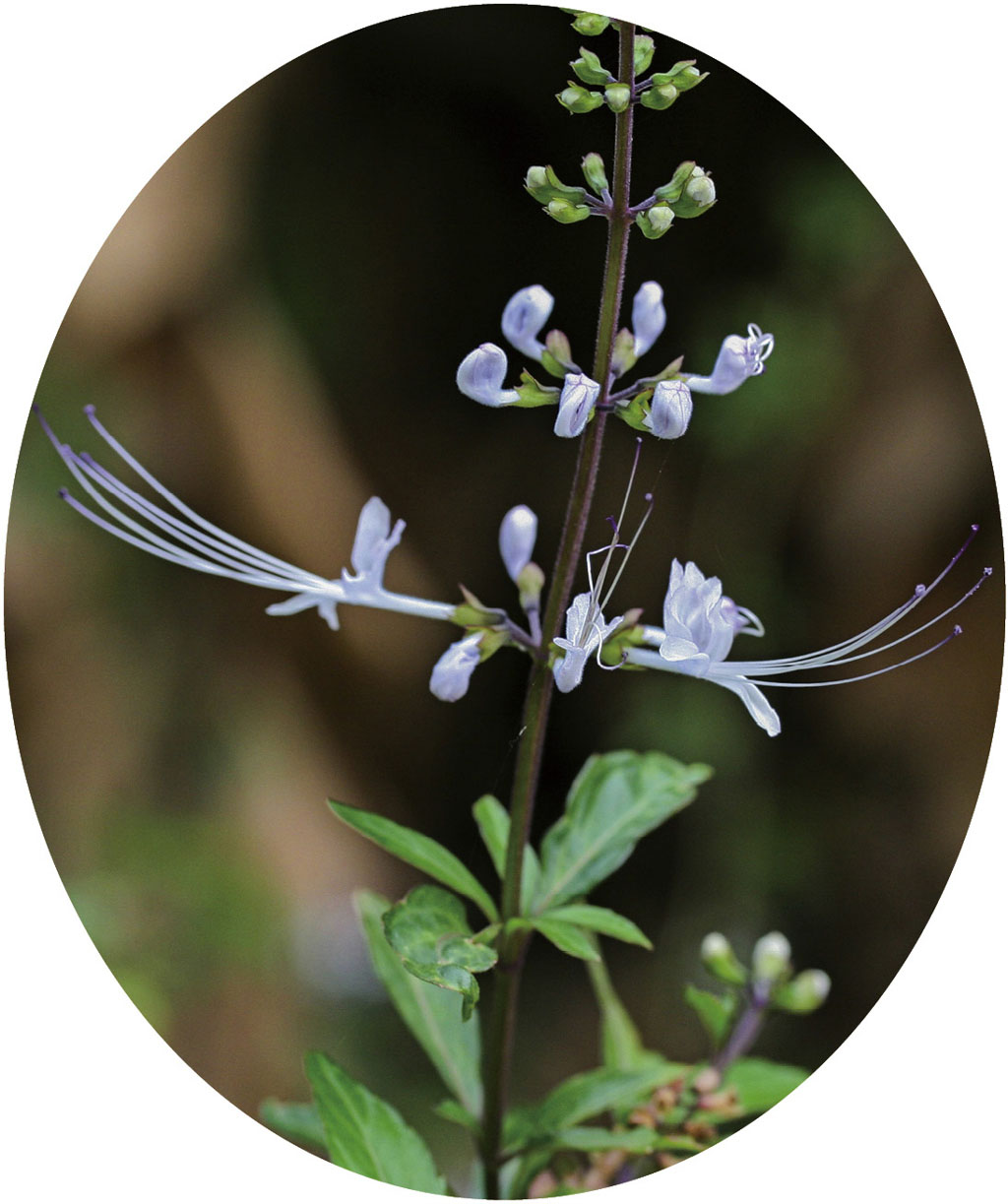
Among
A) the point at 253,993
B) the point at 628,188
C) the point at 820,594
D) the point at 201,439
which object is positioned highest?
the point at 628,188

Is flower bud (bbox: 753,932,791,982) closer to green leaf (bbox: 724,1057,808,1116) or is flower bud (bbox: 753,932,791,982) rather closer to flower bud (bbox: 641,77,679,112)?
green leaf (bbox: 724,1057,808,1116)

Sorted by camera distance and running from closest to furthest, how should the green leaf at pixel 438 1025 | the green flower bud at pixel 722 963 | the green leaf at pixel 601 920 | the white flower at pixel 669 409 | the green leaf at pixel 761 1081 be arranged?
the white flower at pixel 669 409 < the green leaf at pixel 601 920 < the green leaf at pixel 438 1025 < the green leaf at pixel 761 1081 < the green flower bud at pixel 722 963

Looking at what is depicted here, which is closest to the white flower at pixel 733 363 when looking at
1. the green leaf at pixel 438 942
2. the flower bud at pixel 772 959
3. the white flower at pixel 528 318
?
the white flower at pixel 528 318

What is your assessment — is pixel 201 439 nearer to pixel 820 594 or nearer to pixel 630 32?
pixel 630 32

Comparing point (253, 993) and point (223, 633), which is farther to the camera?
point (253, 993)

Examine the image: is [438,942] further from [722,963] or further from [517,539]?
[722,963]

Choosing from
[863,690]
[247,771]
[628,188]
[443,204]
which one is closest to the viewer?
[628,188]

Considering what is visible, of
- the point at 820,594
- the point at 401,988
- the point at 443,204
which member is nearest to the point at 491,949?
the point at 401,988

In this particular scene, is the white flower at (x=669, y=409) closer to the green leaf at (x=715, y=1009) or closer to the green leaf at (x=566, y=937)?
the green leaf at (x=566, y=937)
